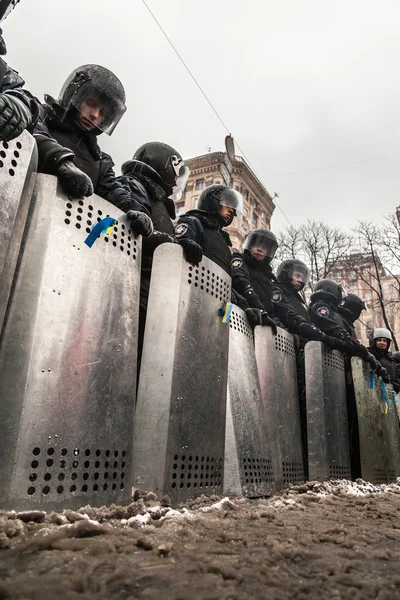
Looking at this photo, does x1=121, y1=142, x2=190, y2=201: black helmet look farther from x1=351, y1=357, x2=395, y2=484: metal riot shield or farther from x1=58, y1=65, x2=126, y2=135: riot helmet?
x1=351, y1=357, x2=395, y2=484: metal riot shield

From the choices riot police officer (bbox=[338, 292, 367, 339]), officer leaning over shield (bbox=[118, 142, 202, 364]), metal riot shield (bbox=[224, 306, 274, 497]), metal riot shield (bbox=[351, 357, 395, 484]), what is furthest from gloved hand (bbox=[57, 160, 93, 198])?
riot police officer (bbox=[338, 292, 367, 339])

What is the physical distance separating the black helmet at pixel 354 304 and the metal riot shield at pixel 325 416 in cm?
270

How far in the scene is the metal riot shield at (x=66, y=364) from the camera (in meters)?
1.63

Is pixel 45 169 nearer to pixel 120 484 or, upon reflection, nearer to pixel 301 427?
pixel 120 484

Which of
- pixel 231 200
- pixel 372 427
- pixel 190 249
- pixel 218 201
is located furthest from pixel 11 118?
pixel 372 427

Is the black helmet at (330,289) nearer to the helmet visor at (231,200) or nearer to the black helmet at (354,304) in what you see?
the black helmet at (354,304)

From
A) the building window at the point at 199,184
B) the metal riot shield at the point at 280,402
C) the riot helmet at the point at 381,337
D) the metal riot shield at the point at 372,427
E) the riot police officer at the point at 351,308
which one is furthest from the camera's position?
the building window at the point at 199,184

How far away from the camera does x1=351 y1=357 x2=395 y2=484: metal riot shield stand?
465cm

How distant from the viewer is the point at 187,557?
1.09 metres

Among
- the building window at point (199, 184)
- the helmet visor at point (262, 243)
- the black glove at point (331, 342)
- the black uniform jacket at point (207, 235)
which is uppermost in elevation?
the building window at point (199, 184)

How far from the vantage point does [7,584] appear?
814 millimetres

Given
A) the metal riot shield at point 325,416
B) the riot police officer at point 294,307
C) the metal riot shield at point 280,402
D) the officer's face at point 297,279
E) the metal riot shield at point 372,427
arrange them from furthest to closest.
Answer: the officer's face at point 297,279 < the riot police officer at point 294,307 < the metal riot shield at point 372,427 < the metal riot shield at point 325,416 < the metal riot shield at point 280,402

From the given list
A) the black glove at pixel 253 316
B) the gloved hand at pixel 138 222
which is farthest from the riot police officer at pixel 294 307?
the gloved hand at pixel 138 222

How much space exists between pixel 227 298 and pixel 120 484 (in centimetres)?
153
